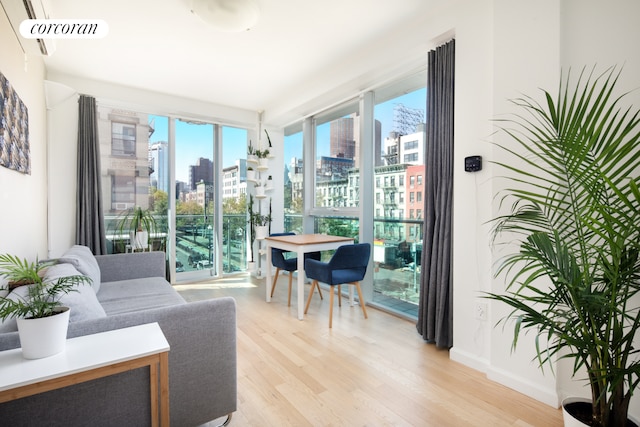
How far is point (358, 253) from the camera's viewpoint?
3139mm

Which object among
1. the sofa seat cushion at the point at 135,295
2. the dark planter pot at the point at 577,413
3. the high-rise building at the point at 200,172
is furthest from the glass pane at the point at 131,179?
the dark planter pot at the point at 577,413

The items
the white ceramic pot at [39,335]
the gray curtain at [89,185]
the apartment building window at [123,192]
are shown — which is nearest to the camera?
the white ceramic pot at [39,335]

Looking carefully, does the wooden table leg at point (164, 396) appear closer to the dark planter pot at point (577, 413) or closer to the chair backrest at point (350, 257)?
the dark planter pot at point (577, 413)

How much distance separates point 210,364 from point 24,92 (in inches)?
105

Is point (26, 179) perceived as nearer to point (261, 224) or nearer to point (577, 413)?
point (261, 224)

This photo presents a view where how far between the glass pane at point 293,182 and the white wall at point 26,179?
3144mm

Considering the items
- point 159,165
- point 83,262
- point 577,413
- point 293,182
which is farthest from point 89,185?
point 577,413

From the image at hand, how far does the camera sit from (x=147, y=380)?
1397mm

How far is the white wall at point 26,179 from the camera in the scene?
1.96m

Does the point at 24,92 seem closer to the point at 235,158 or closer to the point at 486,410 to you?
the point at 235,158

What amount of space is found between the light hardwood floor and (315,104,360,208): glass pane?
169 centimetres

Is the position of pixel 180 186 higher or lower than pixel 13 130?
lower

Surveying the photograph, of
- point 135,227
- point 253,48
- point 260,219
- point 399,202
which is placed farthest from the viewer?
point 260,219

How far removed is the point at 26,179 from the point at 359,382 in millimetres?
3066
